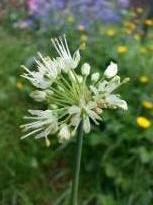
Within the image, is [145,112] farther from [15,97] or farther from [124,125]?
[15,97]

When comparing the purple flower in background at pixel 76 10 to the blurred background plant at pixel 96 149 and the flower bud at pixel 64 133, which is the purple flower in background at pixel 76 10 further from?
the flower bud at pixel 64 133

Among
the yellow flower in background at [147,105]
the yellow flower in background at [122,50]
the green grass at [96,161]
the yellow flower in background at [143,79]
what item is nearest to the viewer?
the green grass at [96,161]

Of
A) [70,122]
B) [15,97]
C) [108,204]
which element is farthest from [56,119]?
[15,97]

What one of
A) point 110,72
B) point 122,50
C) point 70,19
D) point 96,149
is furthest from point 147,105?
point 110,72

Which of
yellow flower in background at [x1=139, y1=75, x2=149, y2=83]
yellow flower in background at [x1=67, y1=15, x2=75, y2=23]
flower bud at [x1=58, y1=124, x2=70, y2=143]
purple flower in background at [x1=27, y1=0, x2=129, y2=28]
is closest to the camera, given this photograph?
flower bud at [x1=58, y1=124, x2=70, y2=143]

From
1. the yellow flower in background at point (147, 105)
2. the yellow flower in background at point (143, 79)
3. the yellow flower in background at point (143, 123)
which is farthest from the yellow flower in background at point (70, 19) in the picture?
the yellow flower in background at point (143, 123)

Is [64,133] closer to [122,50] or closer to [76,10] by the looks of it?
[122,50]

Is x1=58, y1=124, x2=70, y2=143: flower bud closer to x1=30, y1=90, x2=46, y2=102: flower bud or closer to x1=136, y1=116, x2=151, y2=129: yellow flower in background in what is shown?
x1=30, y1=90, x2=46, y2=102: flower bud

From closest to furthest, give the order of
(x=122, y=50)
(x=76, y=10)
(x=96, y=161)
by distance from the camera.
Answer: (x=96, y=161)
(x=122, y=50)
(x=76, y=10)

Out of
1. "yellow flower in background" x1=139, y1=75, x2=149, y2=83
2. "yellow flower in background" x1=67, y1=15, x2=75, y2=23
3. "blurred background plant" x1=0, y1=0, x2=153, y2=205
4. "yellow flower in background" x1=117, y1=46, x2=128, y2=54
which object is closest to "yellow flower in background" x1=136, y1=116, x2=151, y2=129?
"blurred background plant" x1=0, y1=0, x2=153, y2=205
